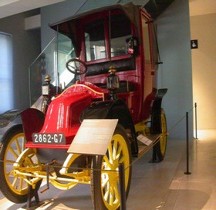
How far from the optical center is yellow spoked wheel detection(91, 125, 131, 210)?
217cm

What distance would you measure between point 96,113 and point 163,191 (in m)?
1.36

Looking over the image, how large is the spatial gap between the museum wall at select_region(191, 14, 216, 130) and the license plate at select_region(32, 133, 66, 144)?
7517mm

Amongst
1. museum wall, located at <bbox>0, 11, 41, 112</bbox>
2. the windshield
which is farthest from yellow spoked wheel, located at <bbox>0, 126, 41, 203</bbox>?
museum wall, located at <bbox>0, 11, 41, 112</bbox>

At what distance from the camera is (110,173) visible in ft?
7.82

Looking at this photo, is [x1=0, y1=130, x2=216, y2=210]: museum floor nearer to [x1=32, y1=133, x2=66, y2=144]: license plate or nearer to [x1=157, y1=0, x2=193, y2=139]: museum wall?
[x1=32, y1=133, x2=66, y2=144]: license plate

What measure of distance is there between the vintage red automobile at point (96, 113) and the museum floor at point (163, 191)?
0.92ft

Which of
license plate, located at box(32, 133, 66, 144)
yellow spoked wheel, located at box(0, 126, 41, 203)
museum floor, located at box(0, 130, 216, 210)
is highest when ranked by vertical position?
license plate, located at box(32, 133, 66, 144)

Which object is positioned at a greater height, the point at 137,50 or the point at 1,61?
the point at 1,61

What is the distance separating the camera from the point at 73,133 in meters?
2.57

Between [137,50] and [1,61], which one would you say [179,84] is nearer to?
[137,50]

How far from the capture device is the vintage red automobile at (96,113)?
2.45m

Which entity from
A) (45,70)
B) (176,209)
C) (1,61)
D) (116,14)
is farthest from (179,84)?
(1,61)

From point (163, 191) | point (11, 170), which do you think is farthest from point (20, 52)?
point (163, 191)

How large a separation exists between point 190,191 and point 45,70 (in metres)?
4.79
